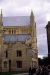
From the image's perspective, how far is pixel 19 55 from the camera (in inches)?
3356

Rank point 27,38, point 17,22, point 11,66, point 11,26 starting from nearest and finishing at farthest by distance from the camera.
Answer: point 11,66 → point 27,38 → point 11,26 → point 17,22

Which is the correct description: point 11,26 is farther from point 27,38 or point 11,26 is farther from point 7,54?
point 7,54

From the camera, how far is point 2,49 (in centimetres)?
8550

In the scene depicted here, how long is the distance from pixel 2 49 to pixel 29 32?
68.0 feet

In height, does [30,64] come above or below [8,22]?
below

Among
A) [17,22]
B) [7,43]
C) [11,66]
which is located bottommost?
[11,66]

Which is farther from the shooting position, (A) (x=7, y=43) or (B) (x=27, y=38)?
(B) (x=27, y=38)

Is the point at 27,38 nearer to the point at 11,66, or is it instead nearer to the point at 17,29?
the point at 17,29

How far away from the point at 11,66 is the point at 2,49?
227 inches

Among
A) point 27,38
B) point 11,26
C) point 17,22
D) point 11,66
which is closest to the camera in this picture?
point 11,66

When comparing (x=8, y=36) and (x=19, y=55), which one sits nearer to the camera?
(x=19, y=55)

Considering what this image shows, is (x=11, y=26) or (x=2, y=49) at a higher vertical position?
(x=11, y=26)

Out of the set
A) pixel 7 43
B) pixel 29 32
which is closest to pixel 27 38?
pixel 29 32

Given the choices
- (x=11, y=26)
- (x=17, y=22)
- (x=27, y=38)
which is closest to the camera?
(x=27, y=38)
